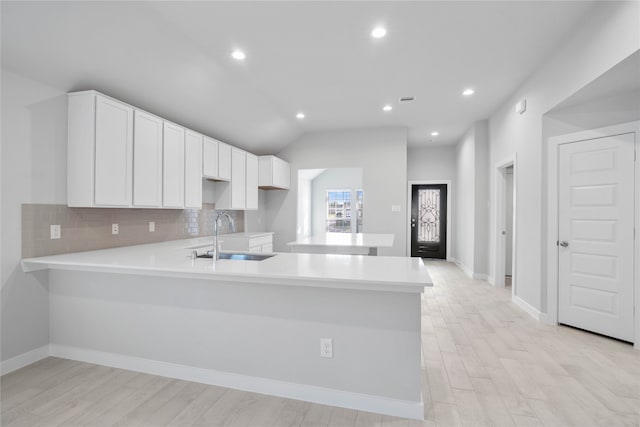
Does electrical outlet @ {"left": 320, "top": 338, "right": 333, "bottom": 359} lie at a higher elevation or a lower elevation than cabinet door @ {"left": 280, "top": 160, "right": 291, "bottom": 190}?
lower

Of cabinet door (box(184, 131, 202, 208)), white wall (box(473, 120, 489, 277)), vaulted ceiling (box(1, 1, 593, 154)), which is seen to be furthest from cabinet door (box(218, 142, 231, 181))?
white wall (box(473, 120, 489, 277))

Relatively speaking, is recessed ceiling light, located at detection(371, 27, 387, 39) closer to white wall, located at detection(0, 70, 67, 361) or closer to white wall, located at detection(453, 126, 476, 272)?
white wall, located at detection(0, 70, 67, 361)

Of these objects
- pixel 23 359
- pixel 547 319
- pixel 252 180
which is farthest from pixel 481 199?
pixel 23 359

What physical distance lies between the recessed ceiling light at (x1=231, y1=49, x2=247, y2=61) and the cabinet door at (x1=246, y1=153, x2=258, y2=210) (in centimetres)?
210

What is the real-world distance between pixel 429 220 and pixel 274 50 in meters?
6.06

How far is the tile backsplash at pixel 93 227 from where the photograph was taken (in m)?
2.36

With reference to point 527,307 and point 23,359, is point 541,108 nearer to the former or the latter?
point 527,307

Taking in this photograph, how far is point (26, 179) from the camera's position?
91.0 inches

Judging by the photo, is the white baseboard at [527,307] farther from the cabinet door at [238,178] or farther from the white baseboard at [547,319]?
the cabinet door at [238,178]

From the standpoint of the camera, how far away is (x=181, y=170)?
11.4 feet

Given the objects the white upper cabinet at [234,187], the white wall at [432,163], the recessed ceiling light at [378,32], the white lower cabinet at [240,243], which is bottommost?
the white lower cabinet at [240,243]

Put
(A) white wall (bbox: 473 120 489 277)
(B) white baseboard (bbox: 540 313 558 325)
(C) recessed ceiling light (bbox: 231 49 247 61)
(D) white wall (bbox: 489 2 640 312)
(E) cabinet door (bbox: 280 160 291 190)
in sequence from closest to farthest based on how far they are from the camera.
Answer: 1. (D) white wall (bbox: 489 2 640 312)
2. (C) recessed ceiling light (bbox: 231 49 247 61)
3. (B) white baseboard (bbox: 540 313 558 325)
4. (A) white wall (bbox: 473 120 489 277)
5. (E) cabinet door (bbox: 280 160 291 190)

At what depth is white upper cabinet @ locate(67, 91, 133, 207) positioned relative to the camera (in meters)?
2.50

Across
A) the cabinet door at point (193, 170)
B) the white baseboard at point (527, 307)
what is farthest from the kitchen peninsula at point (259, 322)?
the white baseboard at point (527, 307)
